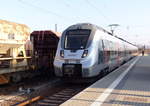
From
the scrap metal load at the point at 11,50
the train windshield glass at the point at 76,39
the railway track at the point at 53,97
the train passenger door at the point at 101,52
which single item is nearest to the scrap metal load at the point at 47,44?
the scrap metal load at the point at 11,50

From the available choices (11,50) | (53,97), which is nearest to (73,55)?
(53,97)

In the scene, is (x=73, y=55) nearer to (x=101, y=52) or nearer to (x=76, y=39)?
(x=76, y=39)

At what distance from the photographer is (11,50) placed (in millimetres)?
11234

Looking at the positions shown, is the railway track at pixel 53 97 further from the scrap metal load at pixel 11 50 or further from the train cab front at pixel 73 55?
the scrap metal load at pixel 11 50

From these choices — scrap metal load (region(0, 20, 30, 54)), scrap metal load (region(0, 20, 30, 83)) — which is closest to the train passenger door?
scrap metal load (region(0, 20, 30, 83))

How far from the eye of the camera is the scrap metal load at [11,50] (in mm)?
10617

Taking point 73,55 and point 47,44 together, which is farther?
point 47,44

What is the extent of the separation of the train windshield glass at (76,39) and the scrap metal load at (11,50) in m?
2.59

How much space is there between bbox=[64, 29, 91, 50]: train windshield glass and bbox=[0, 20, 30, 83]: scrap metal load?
2593mm

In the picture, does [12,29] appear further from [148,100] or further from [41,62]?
[148,100]

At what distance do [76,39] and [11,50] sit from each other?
11.2 feet

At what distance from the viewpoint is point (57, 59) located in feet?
36.9

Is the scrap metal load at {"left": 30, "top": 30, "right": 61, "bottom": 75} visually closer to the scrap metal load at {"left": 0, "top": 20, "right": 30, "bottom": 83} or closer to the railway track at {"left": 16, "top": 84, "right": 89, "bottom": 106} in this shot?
the scrap metal load at {"left": 0, "top": 20, "right": 30, "bottom": 83}

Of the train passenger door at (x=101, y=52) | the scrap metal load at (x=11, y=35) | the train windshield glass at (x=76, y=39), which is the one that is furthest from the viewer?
the train passenger door at (x=101, y=52)
